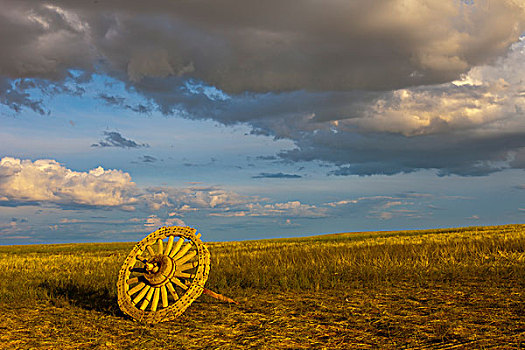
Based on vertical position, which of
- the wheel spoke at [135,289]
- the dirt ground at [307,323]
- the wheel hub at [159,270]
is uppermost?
the wheel hub at [159,270]

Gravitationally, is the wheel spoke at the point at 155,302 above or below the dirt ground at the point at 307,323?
above

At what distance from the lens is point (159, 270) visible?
8.04 meters

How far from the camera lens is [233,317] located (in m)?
7.95

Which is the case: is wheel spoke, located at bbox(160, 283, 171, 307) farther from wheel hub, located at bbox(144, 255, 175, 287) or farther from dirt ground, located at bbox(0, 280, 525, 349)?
dirt ground, located at bbox(0, 280, 525, 349)

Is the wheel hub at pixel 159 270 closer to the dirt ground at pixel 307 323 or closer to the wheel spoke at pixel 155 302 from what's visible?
the wheel spoke at pixel 155 302

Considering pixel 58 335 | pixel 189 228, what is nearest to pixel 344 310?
pixel 189 228

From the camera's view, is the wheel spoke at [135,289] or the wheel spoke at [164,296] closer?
the wheel spoke at [164,296]

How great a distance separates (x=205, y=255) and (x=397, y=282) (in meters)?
5.65

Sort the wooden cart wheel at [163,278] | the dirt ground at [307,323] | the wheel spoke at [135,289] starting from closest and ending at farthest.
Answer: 1. the dirt ground at [307,323]
2. the wooden cart wheel at [163,278]
3. the wheel spoke at [135,289]

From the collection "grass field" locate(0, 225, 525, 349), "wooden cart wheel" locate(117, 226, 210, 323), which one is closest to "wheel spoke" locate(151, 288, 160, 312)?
"wooden cart wheel" locate(117, 226, 210, 323)

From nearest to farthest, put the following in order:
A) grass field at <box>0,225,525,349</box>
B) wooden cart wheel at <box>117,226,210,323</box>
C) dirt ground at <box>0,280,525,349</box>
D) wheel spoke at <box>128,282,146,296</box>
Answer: dirt ground at <box>0,280,525,349</box> < grass field at <box>0,225,525,349</box> < wooden cart wheel at <box>117,226,210,323</box> < wheel spoke at <box>128,282,146,296</box>

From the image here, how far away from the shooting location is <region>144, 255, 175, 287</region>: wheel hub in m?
7.97

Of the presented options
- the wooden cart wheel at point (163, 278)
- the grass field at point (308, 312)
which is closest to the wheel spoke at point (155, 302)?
the wooden cart wheel at point (163, 278)

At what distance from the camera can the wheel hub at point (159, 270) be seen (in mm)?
7969
